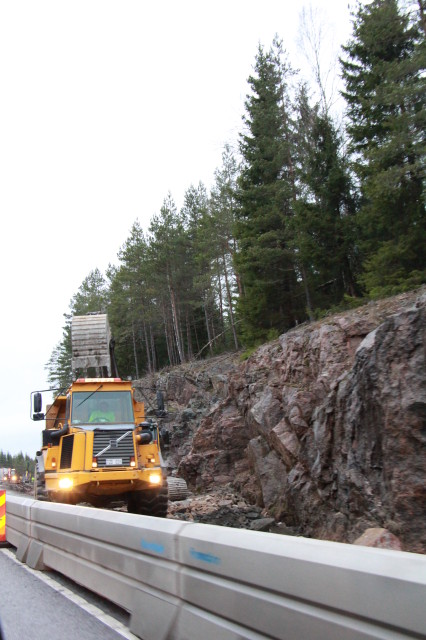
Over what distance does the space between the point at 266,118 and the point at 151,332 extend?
28.5 meters

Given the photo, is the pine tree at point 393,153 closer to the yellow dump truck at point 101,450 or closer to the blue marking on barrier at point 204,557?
the yellow dump truck at point 101,450

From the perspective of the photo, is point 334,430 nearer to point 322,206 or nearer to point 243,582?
point 243,582

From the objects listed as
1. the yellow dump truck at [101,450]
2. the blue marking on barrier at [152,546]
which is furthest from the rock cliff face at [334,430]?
the blue marking on barrier at [152,546]

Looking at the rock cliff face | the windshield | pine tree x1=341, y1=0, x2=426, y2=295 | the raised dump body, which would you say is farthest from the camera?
the raised dump body

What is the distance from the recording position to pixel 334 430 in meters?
12.8

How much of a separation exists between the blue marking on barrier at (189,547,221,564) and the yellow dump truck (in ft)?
26.4

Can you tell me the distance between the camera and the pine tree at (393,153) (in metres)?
17.5

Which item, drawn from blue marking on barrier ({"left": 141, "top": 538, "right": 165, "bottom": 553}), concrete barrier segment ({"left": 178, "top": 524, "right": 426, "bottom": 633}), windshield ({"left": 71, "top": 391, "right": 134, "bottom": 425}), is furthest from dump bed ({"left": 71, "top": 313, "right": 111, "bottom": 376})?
concrete barrier segment ({"left": 178, "top": 524, "right": 426, "bottom": 633})

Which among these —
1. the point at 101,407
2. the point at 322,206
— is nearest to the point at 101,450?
the point at 101,407

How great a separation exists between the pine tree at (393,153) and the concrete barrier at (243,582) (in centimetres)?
1482

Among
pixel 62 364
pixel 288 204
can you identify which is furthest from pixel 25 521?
pixel 62 364

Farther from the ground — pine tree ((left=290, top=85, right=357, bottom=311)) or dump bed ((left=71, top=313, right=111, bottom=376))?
pine tree ((left=290, top=85, right=357, bottom=311))

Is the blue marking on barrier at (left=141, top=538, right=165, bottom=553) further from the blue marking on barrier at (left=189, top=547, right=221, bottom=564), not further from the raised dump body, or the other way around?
the raised dump body

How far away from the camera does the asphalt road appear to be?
4.69m
